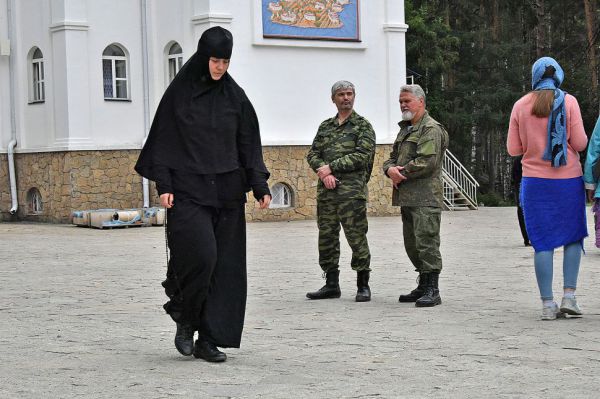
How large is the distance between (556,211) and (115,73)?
18.9 m

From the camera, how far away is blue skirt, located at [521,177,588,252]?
9211 millimetres

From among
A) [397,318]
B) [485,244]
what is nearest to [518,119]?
[397,318]

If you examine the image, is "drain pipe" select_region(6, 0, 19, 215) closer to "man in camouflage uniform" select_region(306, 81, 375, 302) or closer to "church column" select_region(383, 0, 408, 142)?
"church column" select_region(383, 0, 408, 142)

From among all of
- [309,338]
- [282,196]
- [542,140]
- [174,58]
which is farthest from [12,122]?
[309,338]

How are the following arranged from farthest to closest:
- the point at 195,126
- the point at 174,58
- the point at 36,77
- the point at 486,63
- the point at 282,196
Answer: the point at 486,63
the point at 36,77
the point at 282,196
the point at 174,58
the point at 195,126

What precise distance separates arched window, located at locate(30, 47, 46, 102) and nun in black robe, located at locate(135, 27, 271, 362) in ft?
66.8

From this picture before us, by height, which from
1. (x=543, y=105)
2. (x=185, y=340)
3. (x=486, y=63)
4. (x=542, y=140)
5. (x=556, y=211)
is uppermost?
(x=486, y=63)

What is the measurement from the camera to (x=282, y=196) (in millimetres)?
27125

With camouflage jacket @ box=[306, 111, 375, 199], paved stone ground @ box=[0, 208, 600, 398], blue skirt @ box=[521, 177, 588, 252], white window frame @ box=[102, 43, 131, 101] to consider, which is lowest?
paved stone ground @ box=[0, 208, 600, 398]

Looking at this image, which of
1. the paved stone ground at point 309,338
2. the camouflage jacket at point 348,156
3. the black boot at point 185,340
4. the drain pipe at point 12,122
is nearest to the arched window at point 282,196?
the drain pipe at point 12,122

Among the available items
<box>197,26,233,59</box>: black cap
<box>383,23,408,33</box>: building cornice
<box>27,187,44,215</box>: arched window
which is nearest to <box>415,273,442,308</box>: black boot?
<box>197,26,233,59</box>: black cap

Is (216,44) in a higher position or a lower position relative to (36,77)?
lower

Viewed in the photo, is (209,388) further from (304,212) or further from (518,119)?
(304,212)

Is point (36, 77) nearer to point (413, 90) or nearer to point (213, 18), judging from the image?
point (213, 18)
